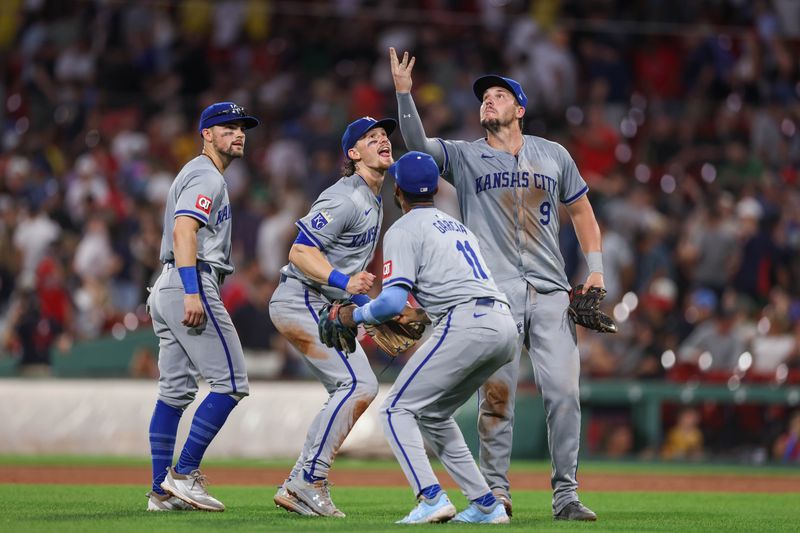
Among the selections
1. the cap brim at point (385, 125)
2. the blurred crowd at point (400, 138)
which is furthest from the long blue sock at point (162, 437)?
the blurred crowd at point (400, 138)

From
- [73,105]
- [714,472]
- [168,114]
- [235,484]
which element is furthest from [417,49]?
[235,484]

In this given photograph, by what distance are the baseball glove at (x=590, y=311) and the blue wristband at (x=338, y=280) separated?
54.0 inches

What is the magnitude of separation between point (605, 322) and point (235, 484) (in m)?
4.12

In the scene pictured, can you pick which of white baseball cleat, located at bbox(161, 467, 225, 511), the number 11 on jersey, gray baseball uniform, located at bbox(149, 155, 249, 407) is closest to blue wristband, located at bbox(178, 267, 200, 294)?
gray baseball uniform, located at bbox(149, 155, 249, 407)

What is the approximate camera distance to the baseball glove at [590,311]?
7.93 metres

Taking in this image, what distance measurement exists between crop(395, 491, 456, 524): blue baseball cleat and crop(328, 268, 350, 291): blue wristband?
1.46 m

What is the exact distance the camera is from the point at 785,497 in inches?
400

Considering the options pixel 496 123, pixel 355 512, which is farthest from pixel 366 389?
pixel 496 123

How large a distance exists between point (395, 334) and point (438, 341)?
1.71ft

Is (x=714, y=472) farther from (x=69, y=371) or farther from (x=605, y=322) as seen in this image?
(x=69, y=371)

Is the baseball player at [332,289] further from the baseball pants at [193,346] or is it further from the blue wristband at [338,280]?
the baseball pants at [193,346]

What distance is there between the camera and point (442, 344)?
23.2 feet

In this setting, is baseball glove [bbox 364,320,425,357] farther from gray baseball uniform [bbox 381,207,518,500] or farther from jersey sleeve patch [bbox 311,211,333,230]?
jersey sleeve patch [bbox 311,211,333,230]

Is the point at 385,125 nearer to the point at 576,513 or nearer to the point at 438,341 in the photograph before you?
the point at 438,341
